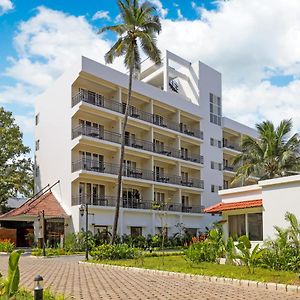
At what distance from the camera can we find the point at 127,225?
127ft

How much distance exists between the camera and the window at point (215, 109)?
1986 inches

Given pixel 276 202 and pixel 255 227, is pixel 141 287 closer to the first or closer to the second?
pixel 276 202

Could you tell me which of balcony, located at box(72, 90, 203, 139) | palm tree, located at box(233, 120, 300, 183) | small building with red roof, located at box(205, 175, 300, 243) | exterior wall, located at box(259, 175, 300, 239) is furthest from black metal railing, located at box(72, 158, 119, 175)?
exterior wall, located at box(259, 175, 300, 239)

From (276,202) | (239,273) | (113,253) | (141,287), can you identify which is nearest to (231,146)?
(113,253)

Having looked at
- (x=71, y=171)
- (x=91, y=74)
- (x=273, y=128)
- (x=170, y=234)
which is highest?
(x=91, y=74)

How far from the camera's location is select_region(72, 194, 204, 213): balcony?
35.9 metres

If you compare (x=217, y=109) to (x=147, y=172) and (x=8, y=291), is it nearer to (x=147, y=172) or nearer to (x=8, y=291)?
(x=147, y=172)

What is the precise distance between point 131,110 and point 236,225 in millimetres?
23164

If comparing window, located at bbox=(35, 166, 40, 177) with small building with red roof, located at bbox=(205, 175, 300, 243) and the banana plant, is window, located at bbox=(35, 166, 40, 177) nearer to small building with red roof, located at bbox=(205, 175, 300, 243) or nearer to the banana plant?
small building with red roof, located at bbox=(205, 175, 300, 243)

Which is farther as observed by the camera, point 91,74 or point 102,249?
point 91,74

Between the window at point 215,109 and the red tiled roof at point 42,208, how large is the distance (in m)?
21.7

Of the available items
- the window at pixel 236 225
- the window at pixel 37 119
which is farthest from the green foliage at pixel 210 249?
the window at pixel 37 119

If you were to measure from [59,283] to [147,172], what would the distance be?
27.9m

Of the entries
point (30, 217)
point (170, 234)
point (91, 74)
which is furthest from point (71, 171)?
point (170, 234)
